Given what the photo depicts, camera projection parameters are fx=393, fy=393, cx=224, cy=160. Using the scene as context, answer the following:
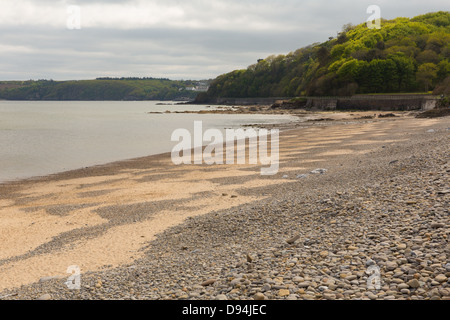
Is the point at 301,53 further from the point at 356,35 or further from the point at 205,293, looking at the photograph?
the point at 205,293

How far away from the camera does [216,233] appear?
955 centimetres

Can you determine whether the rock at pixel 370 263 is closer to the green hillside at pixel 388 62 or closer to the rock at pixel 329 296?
the rock at pixel 329 296

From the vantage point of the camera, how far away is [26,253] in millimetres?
10000

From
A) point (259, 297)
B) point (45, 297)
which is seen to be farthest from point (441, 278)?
point (45, 297)

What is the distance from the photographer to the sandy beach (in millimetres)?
6000

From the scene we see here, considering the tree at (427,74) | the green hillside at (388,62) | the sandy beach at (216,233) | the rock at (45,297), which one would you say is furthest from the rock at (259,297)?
→ the tree at (427,74)

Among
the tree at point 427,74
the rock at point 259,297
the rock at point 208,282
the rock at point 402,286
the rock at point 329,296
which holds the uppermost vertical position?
the tree at point 427,74

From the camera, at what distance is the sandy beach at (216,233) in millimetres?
6000

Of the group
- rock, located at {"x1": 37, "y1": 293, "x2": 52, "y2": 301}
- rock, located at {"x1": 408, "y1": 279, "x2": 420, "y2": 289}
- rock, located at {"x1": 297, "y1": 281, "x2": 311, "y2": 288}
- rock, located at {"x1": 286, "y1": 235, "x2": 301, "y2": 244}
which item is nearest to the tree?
rock, located at {"x1": 286, "y1": 235, "x2": 301, "y2": 244}

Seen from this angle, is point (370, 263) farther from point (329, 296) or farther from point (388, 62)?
point (388, 62)

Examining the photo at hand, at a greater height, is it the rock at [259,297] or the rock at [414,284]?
the rock at [414,284]

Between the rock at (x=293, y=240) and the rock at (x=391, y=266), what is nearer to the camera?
the rock at (x=391, y=266)

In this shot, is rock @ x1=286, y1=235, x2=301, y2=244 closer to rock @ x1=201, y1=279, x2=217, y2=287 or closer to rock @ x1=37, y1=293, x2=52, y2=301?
rock @ x1=201, y1=279, x2=217, y2=287

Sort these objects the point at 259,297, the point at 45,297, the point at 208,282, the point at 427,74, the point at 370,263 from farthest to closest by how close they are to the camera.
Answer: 1. the point at 427,74
2. the point at 45,297
3. the point at 208,282
4. the point at 370,263
5. the point at 259,297
